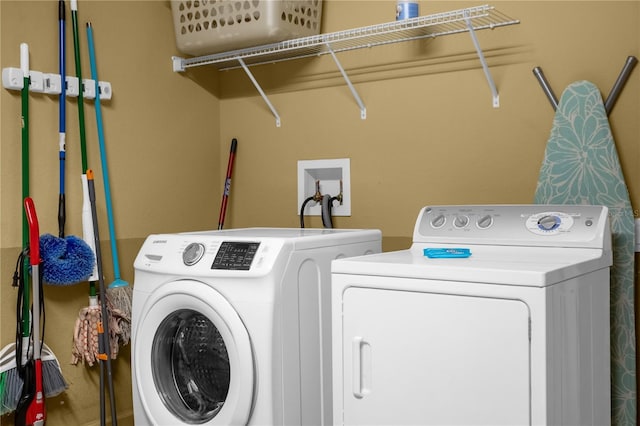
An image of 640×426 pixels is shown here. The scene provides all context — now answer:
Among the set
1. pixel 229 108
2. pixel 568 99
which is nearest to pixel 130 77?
pixel 229 108

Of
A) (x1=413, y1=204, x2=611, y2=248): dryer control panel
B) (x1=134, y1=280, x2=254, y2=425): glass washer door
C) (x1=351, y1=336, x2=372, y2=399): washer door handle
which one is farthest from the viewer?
(x1=134, y1=280, x2=254, y2=425): glass washer door

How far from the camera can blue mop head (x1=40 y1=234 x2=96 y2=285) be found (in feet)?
7.99

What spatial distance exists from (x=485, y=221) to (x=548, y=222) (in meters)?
0.21

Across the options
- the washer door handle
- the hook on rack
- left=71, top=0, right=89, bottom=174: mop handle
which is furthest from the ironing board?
left=71, top=0, right=89, bottom=174: mop handle

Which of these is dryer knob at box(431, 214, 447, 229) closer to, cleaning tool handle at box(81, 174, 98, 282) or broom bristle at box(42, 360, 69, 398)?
cleaning tool handle at box(81, 174, 98, 282)

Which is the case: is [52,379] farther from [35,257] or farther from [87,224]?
[87,224]

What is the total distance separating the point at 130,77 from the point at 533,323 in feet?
6.98

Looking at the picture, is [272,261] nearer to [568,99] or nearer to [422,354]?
[422,354]

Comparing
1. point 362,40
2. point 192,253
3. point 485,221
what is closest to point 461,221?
point 485,221

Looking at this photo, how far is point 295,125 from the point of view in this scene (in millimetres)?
3209

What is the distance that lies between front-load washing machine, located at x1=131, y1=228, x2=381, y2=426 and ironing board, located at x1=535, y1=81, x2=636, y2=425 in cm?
76

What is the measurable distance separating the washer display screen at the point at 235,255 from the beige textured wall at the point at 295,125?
82 cm

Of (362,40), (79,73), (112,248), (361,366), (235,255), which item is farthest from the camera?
(362,40)

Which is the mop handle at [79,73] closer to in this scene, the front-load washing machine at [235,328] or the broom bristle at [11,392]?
the front-load washing machine at [235,328]
